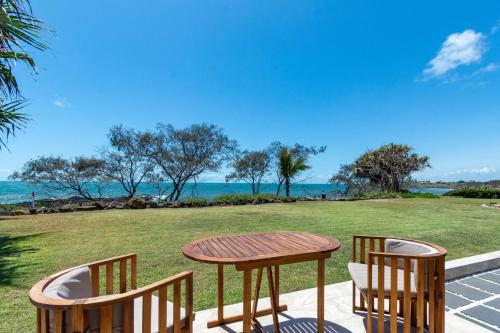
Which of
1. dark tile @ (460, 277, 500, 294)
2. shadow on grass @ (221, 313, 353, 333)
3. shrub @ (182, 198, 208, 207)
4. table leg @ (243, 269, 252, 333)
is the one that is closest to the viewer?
table leg @ (243, 269, 252, 333)

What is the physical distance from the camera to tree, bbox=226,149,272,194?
56.6 ft

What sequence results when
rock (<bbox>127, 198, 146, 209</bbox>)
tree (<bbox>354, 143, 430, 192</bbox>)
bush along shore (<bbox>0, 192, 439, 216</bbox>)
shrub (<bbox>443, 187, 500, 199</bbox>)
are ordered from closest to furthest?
bush along shore (<bbox>0, 192, 439, 216</bbox>) → rock (<bbox>127, 198, 146, 209</bbox>) → shrub (<bbox>443, 187, 500, 199</bbox>) → tree (<bbox>354, 143, 430, 192</bbox>)

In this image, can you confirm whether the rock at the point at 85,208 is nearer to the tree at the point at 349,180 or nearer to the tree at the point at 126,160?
the tree at the point at 126,160

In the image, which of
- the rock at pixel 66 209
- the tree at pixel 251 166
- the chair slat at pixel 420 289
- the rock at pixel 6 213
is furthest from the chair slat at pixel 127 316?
the tree at pixel 251 166

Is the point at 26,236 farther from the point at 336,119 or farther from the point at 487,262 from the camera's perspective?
the point at 336,119

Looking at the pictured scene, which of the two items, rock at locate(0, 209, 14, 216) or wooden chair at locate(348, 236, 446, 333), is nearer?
wooden chair at locate(348, 236, 446, 333)

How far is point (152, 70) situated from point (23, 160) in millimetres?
8218

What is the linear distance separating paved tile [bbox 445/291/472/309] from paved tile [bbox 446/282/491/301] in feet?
0.37

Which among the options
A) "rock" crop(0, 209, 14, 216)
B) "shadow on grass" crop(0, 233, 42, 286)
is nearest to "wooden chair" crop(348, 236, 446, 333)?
"shadow on grass" crop(0, 233, 42, 286)

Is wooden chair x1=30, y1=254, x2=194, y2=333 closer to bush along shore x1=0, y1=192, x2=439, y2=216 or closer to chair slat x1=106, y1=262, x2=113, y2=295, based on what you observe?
chair slat x1=106, y1=262, x2=113, y2=295

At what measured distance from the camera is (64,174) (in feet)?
44.4

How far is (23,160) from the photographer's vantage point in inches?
524

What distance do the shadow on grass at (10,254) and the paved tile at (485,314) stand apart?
15.9 feet

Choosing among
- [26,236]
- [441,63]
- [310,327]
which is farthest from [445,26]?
[26,236]
